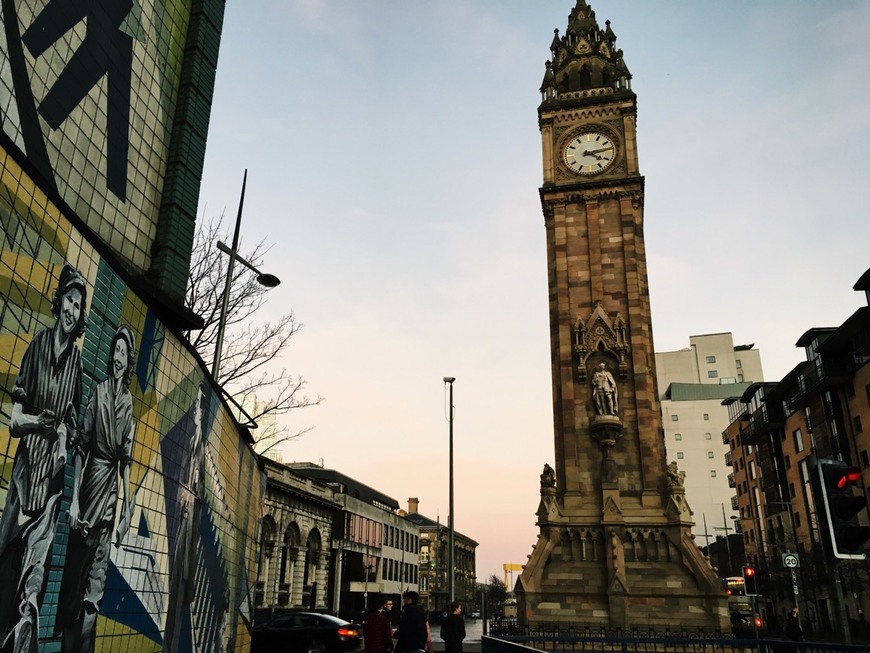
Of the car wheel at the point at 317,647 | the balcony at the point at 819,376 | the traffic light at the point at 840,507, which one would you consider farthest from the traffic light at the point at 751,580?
the balcony at the point at 819,376

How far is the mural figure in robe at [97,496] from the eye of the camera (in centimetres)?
592

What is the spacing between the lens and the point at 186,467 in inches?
361

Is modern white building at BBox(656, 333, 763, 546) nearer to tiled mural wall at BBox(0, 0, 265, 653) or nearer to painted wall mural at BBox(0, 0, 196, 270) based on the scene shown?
tiled mural wall at BBox(0, 0, 265, 653)

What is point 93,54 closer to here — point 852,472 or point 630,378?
point 852,472

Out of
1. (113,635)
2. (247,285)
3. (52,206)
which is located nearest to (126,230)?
(52,206)

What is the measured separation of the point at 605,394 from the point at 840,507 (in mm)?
25227

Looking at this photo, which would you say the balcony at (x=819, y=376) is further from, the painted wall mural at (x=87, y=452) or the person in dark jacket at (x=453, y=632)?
the painted wall mural at (x=87, y=452)

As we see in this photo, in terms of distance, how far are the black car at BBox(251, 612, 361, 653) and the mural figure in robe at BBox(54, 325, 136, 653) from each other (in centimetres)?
1442

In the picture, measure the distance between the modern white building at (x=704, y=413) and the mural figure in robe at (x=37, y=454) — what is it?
98606 mm

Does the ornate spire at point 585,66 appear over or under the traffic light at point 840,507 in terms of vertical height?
over

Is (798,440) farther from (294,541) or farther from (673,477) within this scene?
(294,541)

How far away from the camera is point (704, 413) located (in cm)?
10219

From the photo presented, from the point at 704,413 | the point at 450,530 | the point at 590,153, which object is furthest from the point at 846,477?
the point at 704,413

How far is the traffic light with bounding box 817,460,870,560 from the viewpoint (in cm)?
705
